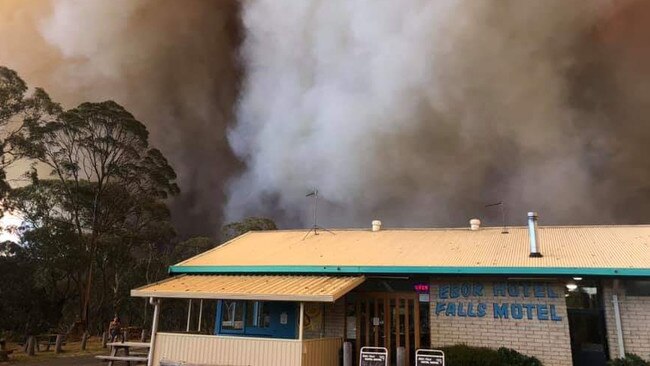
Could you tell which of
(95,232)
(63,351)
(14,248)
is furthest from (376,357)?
(14,248)

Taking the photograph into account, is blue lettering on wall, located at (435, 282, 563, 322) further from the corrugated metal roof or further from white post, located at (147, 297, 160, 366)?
white post, located at (147, 297, 160, 366)

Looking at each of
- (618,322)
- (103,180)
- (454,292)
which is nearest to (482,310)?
(454,292)

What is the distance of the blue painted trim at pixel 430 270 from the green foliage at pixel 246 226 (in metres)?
32.6

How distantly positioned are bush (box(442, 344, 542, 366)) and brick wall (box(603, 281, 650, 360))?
6.42 ft

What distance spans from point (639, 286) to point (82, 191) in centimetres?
3825

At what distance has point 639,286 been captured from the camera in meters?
12.0

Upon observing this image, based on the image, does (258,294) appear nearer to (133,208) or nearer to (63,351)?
(63,351)

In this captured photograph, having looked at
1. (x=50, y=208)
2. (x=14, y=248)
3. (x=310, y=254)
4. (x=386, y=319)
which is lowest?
(x=386, y=319)

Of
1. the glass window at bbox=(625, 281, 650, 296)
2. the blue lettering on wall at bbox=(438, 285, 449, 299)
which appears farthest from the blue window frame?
the glass window at bbox=(625, 281, 650, 296)

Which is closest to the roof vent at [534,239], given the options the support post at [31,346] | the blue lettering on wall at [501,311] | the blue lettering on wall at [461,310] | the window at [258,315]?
the blue lettering on wall at [501,311]

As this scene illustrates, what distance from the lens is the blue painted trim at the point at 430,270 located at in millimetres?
11477

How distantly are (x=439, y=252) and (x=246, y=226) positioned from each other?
35.7 meters

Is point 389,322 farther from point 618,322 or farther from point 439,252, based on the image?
point 618,322

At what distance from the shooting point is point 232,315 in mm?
16375
